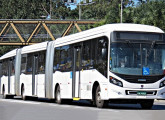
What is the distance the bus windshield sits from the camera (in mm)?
21156

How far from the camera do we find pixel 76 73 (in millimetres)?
24453

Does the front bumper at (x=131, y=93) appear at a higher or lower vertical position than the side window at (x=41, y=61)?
lower

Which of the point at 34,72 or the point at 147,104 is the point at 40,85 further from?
the point at 147,104

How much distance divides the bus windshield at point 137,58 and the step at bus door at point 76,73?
318cm

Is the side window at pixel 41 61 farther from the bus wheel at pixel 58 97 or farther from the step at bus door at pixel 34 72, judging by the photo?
the bus wheel at pixel 58 97

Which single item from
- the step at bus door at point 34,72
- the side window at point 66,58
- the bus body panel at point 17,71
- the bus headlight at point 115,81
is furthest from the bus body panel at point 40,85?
the bus headlight at point 115,81

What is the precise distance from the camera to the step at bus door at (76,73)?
79.4 ft

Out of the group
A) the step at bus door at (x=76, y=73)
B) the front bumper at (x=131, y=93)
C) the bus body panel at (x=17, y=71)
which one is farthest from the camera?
the bus body panel at (x=17, y=71)

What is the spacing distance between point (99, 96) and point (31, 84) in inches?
403

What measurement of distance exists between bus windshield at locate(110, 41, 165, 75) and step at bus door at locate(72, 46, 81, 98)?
10.4ft

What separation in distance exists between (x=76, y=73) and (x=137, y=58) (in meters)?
3.81

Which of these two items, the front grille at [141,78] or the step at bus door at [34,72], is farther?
the step at bus door at [34,72]

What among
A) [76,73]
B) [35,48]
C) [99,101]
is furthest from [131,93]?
[35,48]

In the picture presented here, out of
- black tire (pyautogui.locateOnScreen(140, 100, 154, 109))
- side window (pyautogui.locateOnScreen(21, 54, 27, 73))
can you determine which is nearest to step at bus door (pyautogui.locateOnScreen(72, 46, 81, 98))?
black tire (pyautogui.locateOnScreen(140, 100, 154, 109))
